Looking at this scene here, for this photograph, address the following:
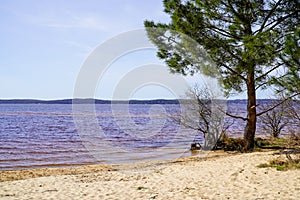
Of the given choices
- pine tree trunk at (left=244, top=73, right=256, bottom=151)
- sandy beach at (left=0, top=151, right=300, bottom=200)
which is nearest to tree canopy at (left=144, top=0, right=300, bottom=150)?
pine tree trunk at (left=244, top=73, right=256, bottom=151)

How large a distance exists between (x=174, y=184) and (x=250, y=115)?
6457mm

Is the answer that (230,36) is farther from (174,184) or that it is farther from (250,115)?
(174,184)

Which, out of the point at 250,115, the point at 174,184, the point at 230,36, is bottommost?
the point at 174,184

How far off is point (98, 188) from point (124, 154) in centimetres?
844

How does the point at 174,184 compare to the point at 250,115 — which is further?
the point at 250,115

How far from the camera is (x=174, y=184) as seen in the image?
798cm

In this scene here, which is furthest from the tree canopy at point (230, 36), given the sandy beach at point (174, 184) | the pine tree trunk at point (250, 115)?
the sandy beach at point (174, 184)

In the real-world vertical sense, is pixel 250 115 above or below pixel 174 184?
above

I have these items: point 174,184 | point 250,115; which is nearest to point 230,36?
point 250,115

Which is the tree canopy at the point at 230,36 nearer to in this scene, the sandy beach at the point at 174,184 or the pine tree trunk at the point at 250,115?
the pine tree trunk at the point at 250,115

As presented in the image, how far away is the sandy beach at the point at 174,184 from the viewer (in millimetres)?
6824

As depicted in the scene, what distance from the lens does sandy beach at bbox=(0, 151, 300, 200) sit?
6824mm

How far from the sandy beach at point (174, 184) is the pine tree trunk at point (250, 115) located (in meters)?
2.83

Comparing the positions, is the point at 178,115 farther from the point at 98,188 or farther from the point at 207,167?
the point at 98,188
